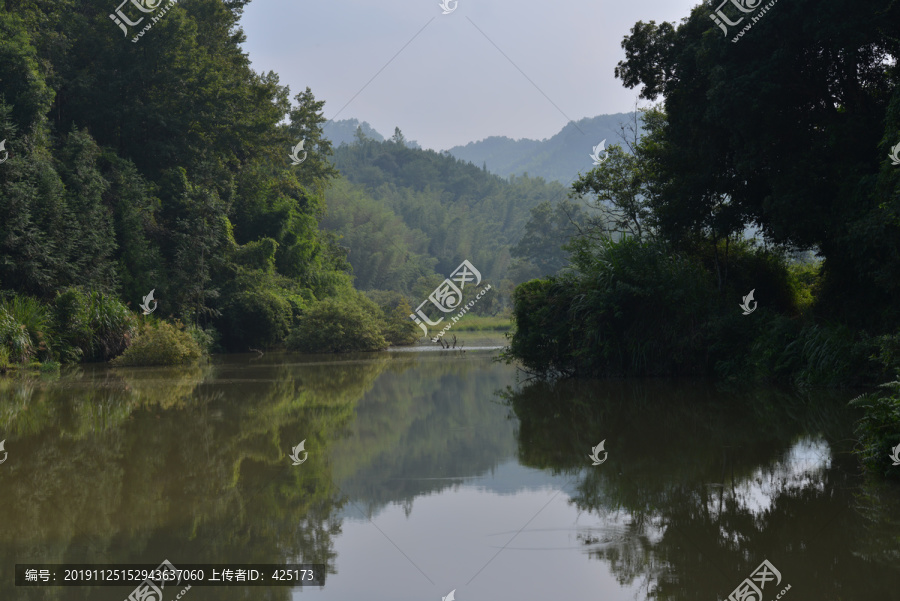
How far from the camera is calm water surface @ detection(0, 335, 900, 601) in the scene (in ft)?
13.8

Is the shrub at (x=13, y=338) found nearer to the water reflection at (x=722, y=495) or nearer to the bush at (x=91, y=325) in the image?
the bush at (x=91, y=325)

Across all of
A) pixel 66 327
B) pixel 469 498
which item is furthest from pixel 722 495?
pixel 66 327

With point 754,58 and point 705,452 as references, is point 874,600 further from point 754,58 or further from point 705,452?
point 754,58

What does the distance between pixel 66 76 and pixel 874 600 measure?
2945 cm

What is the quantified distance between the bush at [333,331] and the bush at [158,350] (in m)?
6.70

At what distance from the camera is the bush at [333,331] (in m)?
28.6

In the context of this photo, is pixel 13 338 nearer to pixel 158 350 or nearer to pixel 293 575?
pixel 158 350

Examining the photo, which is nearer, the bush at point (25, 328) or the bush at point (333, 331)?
the bush at point (25, 328)

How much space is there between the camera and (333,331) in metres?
28.5

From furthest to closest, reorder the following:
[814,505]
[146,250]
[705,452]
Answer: [146,250]
[705,452]
[814,505]

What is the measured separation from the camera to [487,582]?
4145 mm

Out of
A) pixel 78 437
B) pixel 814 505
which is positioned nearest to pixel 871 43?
pixel 814 505

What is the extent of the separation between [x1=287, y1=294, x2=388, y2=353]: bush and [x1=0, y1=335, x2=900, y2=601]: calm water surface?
17159 millimetres

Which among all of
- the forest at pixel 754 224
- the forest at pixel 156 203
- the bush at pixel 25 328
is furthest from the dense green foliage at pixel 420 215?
the forest at pixel 754 224
